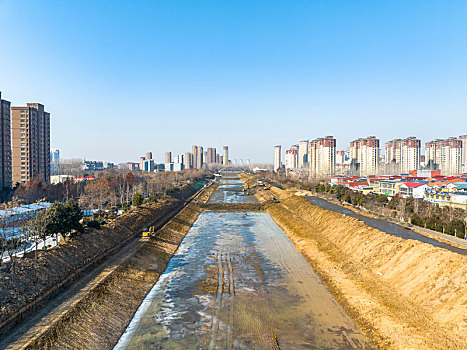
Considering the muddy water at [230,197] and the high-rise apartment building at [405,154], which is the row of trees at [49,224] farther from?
the high-rise apartment building at [405,154]

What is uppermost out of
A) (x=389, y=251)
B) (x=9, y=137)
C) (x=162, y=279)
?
(x=9, y=137)

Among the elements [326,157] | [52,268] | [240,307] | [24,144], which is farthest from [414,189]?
[24,144]

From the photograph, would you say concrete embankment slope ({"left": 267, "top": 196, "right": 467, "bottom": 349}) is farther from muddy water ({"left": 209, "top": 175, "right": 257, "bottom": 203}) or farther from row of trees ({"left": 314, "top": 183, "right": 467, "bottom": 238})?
muddy water ({"left": 209, "top": 175, "right": 257, "bottom": 203})

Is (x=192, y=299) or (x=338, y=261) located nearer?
(x=192, y=299)

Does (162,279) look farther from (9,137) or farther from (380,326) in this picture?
(9,137)

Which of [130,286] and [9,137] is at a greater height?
[9,137]

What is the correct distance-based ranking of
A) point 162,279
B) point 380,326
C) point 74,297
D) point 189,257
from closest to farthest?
point 380,326 < point 74,297 < point 162,279 < point 189,257

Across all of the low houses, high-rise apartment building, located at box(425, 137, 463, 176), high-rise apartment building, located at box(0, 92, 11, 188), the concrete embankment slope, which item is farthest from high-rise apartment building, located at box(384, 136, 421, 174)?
high-rise apartment building, located at box(0, 92, 11, 188)

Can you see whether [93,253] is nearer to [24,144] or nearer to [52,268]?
[52,268]

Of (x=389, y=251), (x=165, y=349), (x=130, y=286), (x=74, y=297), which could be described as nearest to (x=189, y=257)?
(x=130, y=286)
